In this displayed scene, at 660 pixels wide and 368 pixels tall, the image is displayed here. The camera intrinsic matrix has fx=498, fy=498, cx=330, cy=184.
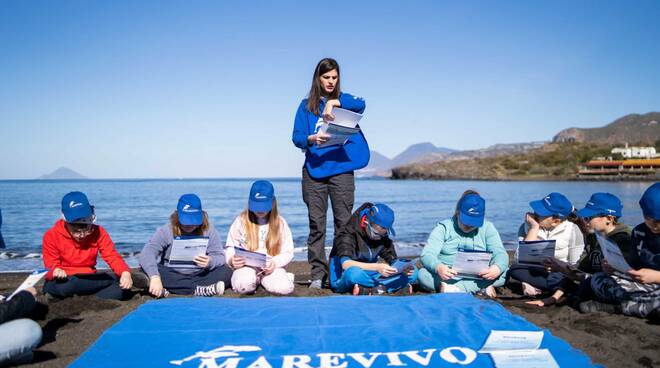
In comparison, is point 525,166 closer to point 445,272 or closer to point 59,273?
point 445,272

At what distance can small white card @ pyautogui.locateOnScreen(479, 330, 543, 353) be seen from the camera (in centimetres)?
329

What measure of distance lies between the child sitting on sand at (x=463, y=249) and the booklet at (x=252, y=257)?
1.70 m

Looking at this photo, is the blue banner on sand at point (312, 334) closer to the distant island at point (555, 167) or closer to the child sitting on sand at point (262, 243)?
the child sitting on sand at point (262, 243)

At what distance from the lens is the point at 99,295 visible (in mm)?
4973

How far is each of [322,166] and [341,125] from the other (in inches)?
25.9

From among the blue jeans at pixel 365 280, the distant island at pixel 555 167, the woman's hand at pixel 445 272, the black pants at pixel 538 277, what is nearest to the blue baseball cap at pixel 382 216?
the blue jeans at pixel 365 280

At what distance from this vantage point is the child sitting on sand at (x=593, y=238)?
470 cm

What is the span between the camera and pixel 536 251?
17.1 ft

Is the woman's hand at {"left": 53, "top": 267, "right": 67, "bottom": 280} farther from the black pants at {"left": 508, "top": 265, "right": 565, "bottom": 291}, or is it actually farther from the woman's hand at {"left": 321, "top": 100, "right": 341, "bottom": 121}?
the black pants at {"left": 508, "top": 265, "right": 565, "bottom": 291}

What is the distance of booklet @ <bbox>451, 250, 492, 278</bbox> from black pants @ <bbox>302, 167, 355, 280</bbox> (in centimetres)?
142

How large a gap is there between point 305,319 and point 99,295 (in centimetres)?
229

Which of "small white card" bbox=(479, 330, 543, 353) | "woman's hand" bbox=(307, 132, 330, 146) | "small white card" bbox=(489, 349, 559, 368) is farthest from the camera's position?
"woman's hand" bbox=(307, 132, 330, 146)

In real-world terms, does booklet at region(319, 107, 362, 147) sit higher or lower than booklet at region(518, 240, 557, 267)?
higher

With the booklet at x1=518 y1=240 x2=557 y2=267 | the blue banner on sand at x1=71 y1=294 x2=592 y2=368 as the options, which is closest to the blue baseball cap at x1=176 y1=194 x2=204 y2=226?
the blue banner on sand at x1=71 y1=294 x2=592 y2=368
